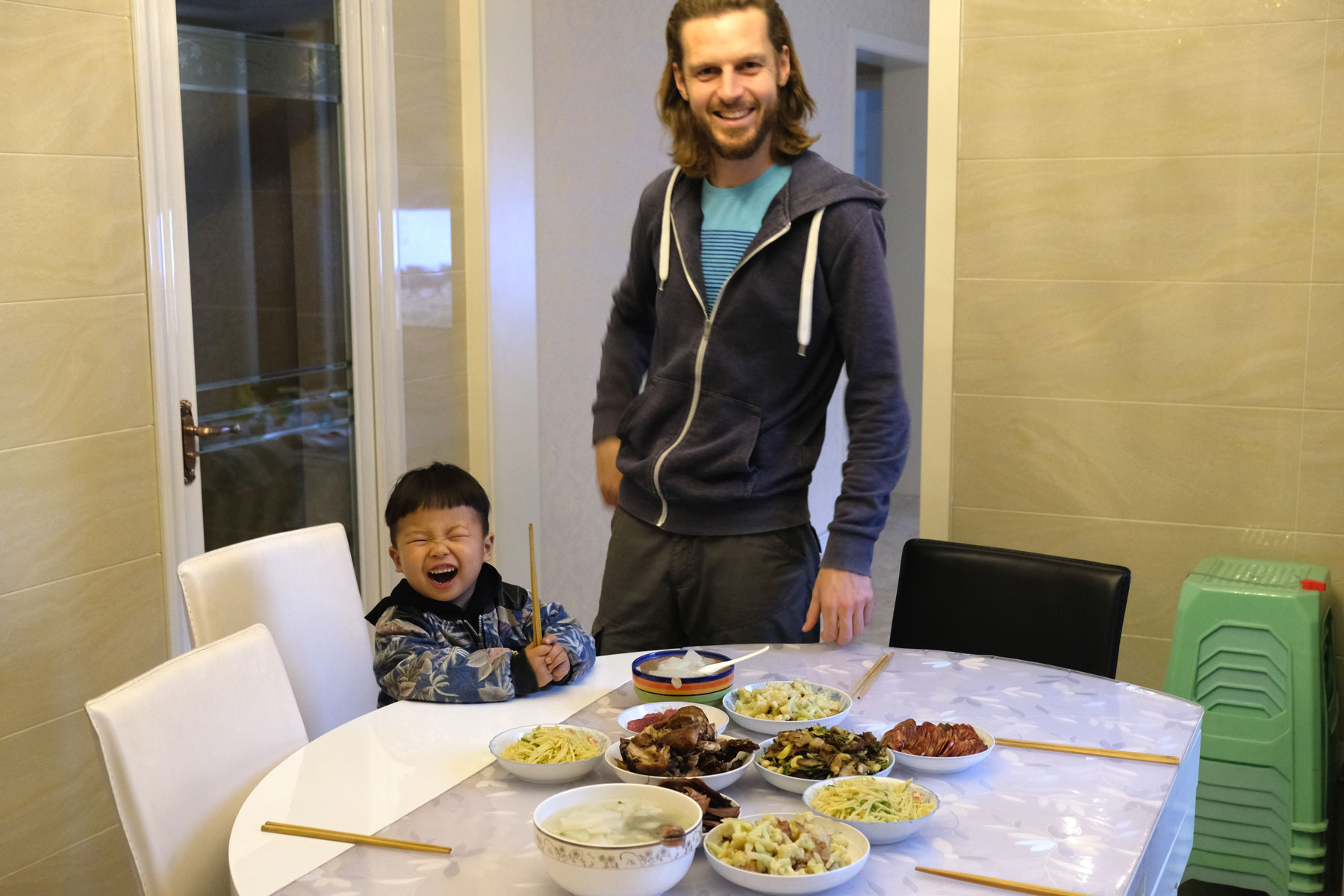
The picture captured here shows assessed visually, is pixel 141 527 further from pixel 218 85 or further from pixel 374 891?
pixel 374 891

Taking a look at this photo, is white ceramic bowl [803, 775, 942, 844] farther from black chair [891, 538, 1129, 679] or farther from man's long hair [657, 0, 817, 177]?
man's long hair [657, 0, 817, 177]

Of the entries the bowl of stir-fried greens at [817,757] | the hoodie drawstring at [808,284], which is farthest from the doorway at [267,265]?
the bowl of stir-fried greens at [817,757]

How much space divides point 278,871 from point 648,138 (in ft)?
10.9

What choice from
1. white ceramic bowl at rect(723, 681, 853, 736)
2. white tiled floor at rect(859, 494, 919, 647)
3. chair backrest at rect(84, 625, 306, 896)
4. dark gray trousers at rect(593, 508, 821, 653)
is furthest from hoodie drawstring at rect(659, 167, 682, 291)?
white tiled floor at rect(859, 494, 919, 647)

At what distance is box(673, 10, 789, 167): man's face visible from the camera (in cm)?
198

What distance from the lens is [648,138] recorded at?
4.17 meters

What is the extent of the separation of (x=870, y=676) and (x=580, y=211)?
96.2 inches

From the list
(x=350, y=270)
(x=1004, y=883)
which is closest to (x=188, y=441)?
(x=350, y=270)

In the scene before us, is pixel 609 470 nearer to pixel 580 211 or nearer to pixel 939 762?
pixel 939 762

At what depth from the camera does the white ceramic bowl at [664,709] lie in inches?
58.6

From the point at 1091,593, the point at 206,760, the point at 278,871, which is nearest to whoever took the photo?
the point at 278,871

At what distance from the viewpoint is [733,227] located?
A: 6.76ft

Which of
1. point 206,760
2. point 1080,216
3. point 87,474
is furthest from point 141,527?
point 1080,216

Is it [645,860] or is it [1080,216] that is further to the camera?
[1080,216]
